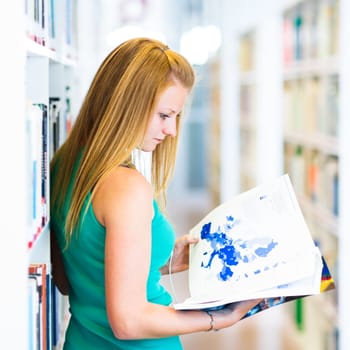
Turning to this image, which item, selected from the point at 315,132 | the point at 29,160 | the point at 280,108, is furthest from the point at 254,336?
the point at 29,160

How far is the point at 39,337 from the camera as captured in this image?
73.9 inches

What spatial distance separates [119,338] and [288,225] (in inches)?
17.7

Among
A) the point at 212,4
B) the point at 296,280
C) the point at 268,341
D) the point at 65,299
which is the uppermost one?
the point at 212,4

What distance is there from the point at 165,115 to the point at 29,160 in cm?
34

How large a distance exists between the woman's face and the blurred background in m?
0.28

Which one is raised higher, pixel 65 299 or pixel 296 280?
pixel 296 280

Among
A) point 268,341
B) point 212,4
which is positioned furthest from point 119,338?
point 212,4

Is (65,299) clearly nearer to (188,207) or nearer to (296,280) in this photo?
(296,280)

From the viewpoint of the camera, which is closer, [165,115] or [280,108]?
[165,115]

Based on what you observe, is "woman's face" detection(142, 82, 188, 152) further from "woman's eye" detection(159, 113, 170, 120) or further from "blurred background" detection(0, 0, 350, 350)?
"blurred background" detection(0, 0, 350, 350)

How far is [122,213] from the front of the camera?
1.70 metres

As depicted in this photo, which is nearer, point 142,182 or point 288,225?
point 142,182

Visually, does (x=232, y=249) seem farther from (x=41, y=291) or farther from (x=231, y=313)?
(x=41, y=291)

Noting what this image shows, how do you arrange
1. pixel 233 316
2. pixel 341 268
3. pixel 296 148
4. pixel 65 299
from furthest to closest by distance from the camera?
pixel 296 148 < pixel 341 268 < pixel 65 299 < pixel 233 316
